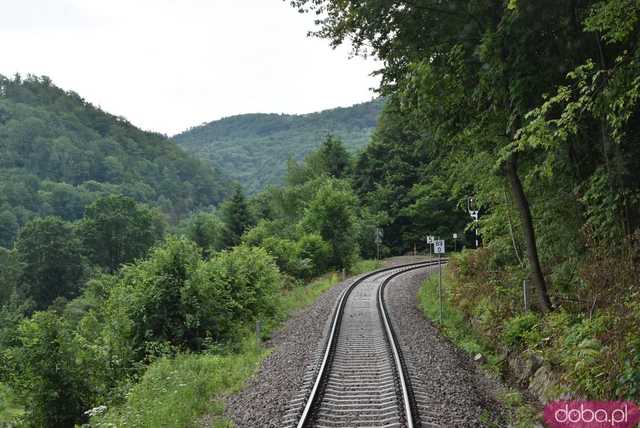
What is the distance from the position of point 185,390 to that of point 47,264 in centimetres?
6368

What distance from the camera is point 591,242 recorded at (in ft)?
35.0

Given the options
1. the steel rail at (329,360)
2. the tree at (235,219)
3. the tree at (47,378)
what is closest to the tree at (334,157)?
the tree at (235,219)

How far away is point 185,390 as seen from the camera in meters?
10.1

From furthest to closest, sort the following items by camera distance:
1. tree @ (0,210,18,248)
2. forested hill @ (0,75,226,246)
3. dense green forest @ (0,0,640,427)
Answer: forested hill @ (0,75,226,246) < tree @ (0,210,18,248) < dense green forest @ (0,0,640,427)

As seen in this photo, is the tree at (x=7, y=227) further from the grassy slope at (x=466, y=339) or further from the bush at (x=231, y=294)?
the grassy slope at (x=466, y=339)

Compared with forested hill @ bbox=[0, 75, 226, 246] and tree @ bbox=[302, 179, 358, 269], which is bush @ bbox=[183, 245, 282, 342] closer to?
tree @ bbox=[302, 179, 358, 269]

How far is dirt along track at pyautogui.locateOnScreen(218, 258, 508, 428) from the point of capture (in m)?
7.90

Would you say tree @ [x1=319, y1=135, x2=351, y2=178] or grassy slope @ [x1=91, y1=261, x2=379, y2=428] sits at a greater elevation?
tree @ [x1=319, y1=135, x2=351, y2=178]

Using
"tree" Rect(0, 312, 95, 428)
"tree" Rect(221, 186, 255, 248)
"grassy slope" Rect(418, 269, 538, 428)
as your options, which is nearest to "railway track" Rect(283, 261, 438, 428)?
"grassy slope" Rect(418, 269, 538, 428)

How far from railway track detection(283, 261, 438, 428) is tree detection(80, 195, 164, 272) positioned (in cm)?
6367

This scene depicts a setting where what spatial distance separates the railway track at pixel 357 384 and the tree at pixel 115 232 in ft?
209

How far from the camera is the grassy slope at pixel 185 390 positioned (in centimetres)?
877

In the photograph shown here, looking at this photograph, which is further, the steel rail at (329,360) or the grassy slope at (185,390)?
the grassy slope at (185,390)

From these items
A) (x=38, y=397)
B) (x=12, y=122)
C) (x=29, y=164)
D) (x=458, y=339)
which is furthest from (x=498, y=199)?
(x=12, y=122)
